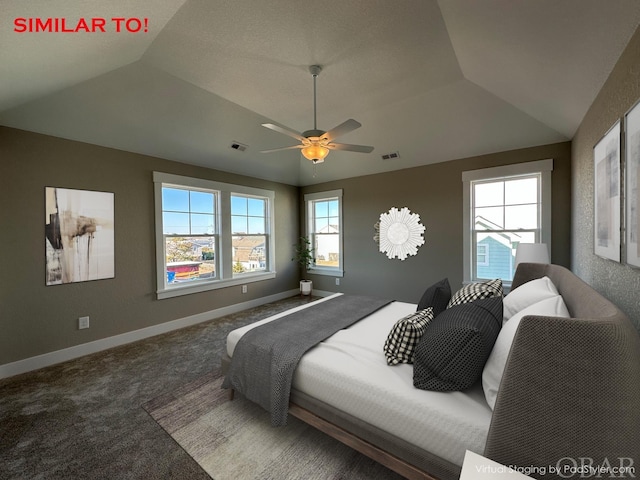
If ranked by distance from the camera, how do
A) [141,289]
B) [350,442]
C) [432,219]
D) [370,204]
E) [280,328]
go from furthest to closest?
[370,204], [432,219], [141,289], [280,328], [350,442]

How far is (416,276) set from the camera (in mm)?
4422

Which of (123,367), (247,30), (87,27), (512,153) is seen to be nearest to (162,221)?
(123,367)

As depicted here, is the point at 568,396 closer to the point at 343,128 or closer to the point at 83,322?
the point at 343,128

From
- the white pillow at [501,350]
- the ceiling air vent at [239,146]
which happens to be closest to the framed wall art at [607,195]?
the white pillow at [501,350]

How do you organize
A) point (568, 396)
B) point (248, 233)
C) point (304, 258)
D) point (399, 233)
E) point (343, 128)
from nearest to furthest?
1. point (568, 396)
2. point (343, 128)
3. point (399, 233)
4. point (248, 233)
5. point (304, 258)

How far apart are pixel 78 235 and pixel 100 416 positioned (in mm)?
2036

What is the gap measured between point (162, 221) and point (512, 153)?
16.2ft

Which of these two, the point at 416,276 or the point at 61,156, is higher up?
the point at 61,156

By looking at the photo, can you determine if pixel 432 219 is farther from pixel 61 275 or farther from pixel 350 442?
pixel 61 275

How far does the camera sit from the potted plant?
5.63 meters

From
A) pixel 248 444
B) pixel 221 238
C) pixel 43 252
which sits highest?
pixel 221 238

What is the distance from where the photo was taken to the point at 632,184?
1.30 m

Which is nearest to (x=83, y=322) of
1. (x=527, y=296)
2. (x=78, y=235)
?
(x=78, y=235)

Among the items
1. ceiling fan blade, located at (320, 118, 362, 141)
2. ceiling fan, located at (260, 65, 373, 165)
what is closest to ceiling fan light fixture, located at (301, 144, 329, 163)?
ceiling fan, located at (260, 65, 373, 165)
